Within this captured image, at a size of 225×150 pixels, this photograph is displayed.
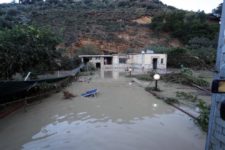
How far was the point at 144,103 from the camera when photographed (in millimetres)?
11297

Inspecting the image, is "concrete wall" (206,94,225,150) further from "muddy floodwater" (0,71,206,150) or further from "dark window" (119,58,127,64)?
"dark window" (119,58,127,64)

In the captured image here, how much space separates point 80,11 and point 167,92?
39776mm

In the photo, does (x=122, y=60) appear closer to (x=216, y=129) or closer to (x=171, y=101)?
(x=171, y=101)

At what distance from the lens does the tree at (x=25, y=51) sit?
32.5ft

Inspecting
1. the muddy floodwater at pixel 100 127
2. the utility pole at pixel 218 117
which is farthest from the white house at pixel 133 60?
the utility pole at pixel 218 117

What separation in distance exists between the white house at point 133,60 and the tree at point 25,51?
1605cm

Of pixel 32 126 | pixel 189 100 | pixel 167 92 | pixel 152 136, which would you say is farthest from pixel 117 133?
pixel 167 92

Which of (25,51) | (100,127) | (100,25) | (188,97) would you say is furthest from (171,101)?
(100,25)

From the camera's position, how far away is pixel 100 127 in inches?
309

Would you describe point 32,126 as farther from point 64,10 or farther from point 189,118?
point 64,10

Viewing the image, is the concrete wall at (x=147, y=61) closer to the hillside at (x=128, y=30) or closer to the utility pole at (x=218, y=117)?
the hillside at (x=128, y=30)

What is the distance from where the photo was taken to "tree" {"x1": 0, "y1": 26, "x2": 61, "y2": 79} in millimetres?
9898

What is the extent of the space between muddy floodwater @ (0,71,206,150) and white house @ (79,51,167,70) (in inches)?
689

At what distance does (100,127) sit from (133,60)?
2381cm
